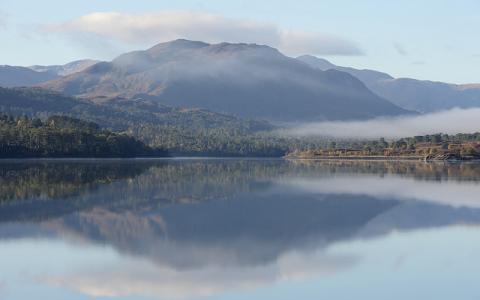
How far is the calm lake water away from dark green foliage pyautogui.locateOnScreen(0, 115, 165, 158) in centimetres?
7502

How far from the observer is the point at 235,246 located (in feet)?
84.1

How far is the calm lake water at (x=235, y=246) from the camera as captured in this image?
64.1ft

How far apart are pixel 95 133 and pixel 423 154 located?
6733 centimetres

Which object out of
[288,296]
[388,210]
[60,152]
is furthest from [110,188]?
[60,152]

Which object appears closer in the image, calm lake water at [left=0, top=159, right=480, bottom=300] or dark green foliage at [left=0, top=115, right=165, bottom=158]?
calm lake water at [left=0, top=159, right=480, bottom=300]

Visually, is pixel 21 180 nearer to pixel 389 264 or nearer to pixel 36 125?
pixel 389 264

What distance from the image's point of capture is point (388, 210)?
38.8 metres

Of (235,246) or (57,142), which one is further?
(57,142)

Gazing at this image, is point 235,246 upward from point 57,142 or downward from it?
downward

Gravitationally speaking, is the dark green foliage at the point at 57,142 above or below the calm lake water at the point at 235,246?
above

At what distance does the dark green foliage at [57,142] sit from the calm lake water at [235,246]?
75.0 m

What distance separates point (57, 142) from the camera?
124 meters

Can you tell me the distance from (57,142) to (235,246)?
340ft

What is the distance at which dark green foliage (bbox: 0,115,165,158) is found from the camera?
119 m
